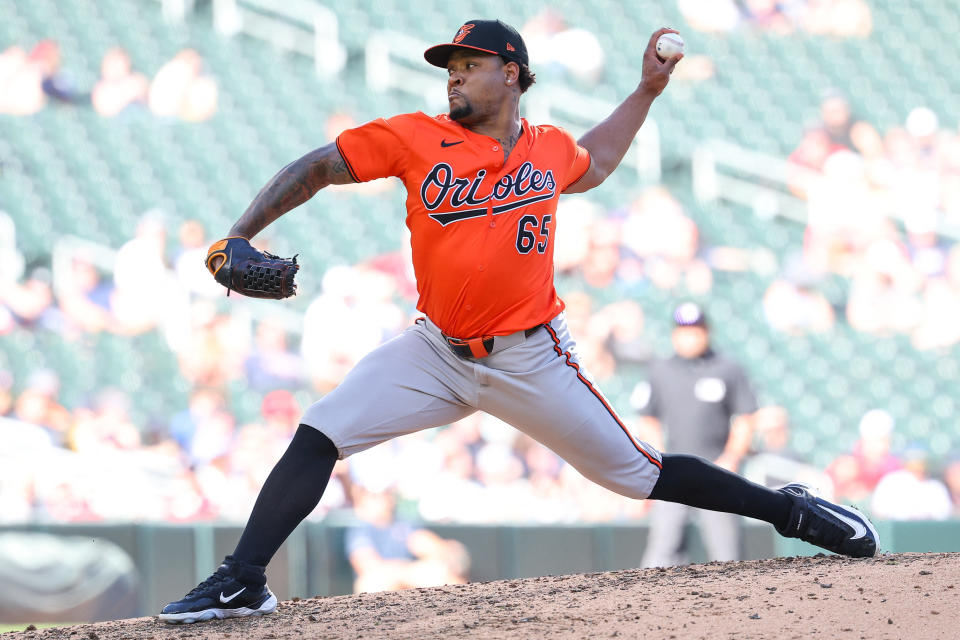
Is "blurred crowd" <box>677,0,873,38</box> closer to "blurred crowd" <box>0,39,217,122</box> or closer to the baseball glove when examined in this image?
"blurred crowd" <box>0,39,217,122</box>

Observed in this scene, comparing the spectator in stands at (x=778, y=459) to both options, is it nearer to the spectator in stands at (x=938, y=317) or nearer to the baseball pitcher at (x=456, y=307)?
the spectator in stands at (x=938, y=317)

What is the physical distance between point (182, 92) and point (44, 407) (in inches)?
122

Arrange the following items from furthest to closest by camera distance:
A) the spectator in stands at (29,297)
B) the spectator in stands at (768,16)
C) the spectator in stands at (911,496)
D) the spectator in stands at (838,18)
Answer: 1. the spectator in stands at (768,16)
2. the spectator in stands at (838,18)
3. the spectator in stands at (29,297)
4. the spectator in stands at (911,496)

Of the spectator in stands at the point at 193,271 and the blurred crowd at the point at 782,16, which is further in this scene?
the blurred crowd at the point at 782,16

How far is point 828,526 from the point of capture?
2992mm

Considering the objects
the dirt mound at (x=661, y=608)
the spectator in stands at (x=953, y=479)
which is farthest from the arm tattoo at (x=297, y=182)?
the spectator in stands at (x=953, y=479)

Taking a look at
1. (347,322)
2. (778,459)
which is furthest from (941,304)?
(347,322)

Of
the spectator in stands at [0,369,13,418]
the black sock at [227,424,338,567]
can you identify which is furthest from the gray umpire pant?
the spectator in stands at [0,369,13,418]

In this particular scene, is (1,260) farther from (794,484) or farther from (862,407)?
(794,484)

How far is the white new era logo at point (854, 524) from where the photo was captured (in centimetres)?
302

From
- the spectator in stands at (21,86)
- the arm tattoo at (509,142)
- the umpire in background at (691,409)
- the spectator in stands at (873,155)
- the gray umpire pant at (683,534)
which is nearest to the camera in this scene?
the arm tattoo at (509,142)

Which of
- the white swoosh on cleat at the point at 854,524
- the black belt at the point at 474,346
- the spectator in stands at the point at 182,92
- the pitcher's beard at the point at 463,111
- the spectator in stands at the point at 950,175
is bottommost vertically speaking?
the white swoosh on cleat at the point at 854,524

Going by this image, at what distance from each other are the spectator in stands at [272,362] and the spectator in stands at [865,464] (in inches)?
150

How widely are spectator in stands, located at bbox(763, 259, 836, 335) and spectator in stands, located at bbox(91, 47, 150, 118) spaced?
5.65 m
